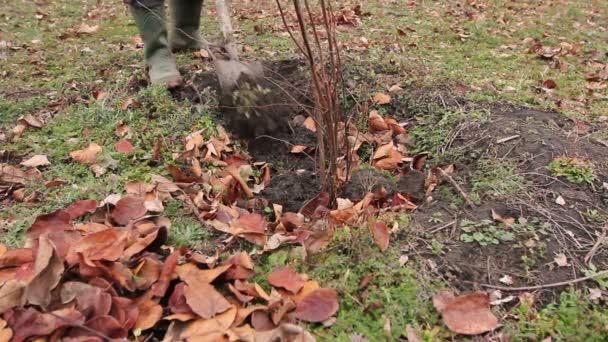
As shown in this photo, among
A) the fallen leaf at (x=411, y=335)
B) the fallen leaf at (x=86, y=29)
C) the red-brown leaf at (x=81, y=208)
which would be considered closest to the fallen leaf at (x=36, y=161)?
the red-brown leaf at (x=81, y=208)

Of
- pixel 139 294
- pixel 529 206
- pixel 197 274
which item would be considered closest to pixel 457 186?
pixel 529 206

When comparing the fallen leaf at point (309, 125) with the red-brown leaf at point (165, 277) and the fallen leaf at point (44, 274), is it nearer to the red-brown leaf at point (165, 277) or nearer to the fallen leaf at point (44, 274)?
the red-brown leaf at point (165, 277)

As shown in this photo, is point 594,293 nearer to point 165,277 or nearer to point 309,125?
point 165,277

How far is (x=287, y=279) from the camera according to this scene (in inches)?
62.7

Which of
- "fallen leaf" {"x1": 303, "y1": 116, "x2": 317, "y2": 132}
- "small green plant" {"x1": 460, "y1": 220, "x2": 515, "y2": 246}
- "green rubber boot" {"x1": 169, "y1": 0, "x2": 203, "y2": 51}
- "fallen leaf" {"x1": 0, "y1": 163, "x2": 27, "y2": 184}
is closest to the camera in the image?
"small green plant" {"x1": 460, "y1": 220, "x2": 515, "y2": 246}

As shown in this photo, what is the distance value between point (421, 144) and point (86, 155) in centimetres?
160

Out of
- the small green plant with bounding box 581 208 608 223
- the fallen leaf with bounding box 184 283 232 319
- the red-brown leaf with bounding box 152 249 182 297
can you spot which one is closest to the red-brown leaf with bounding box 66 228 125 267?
the red-brown leaf with bounding box 152 249 182 297

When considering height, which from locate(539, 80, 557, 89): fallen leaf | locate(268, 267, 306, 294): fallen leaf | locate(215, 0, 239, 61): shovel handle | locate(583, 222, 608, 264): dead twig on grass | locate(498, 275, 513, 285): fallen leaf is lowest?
locate(539, 80, 557, 89): fallen leaf

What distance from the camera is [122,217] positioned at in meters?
1.86

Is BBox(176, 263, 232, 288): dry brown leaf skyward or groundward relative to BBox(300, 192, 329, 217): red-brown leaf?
skyward

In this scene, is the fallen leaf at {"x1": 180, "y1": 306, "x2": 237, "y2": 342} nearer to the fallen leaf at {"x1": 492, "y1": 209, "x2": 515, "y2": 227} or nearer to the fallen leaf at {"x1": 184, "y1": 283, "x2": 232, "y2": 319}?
the fallen leaf at {"x1": 184, "y1": 283, "x2": 232, "y2": 319}

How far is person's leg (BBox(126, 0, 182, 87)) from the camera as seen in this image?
122 inches

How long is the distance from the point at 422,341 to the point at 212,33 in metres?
3.81

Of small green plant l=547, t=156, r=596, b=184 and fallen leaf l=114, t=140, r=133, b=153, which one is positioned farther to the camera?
fallen leaf l=114, t=140, r=133, b=153
